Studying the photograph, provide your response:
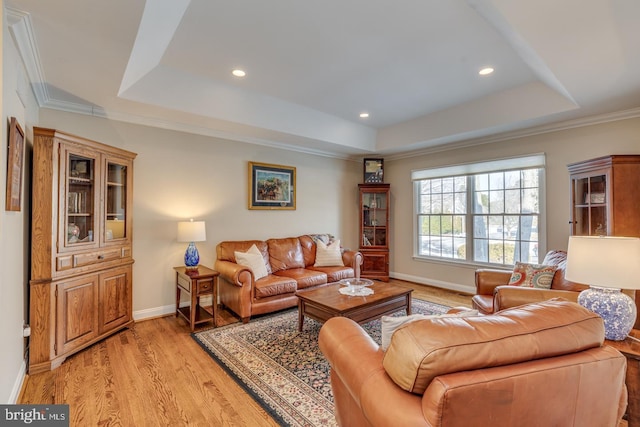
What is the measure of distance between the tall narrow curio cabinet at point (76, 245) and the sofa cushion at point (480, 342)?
114 inches

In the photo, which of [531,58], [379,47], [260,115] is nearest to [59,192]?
[260,115]

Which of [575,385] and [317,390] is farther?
[317,390]

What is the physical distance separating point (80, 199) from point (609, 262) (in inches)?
165

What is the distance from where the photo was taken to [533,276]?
2932mm

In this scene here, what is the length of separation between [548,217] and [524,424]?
406 centimetres

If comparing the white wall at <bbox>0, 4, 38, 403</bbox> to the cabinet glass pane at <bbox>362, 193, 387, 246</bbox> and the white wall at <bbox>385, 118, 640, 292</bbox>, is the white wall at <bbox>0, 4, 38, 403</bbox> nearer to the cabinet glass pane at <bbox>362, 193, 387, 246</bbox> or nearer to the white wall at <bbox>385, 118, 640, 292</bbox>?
the cabinet glass pane at <bbox>362, 193, 387, 246</bbox>

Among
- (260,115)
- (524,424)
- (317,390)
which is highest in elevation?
(260,115)

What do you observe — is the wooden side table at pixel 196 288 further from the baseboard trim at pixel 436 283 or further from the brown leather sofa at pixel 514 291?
the baseboard trim at pixel 436 283

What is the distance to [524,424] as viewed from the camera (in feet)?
3.18

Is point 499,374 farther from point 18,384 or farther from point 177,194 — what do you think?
point 177,194

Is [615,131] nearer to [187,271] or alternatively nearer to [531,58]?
[531,58]

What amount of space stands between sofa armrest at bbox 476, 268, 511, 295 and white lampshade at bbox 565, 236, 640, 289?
140 centimetres

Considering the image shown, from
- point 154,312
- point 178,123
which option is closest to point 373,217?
point 178,123

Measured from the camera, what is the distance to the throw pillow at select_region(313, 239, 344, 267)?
4.68m
